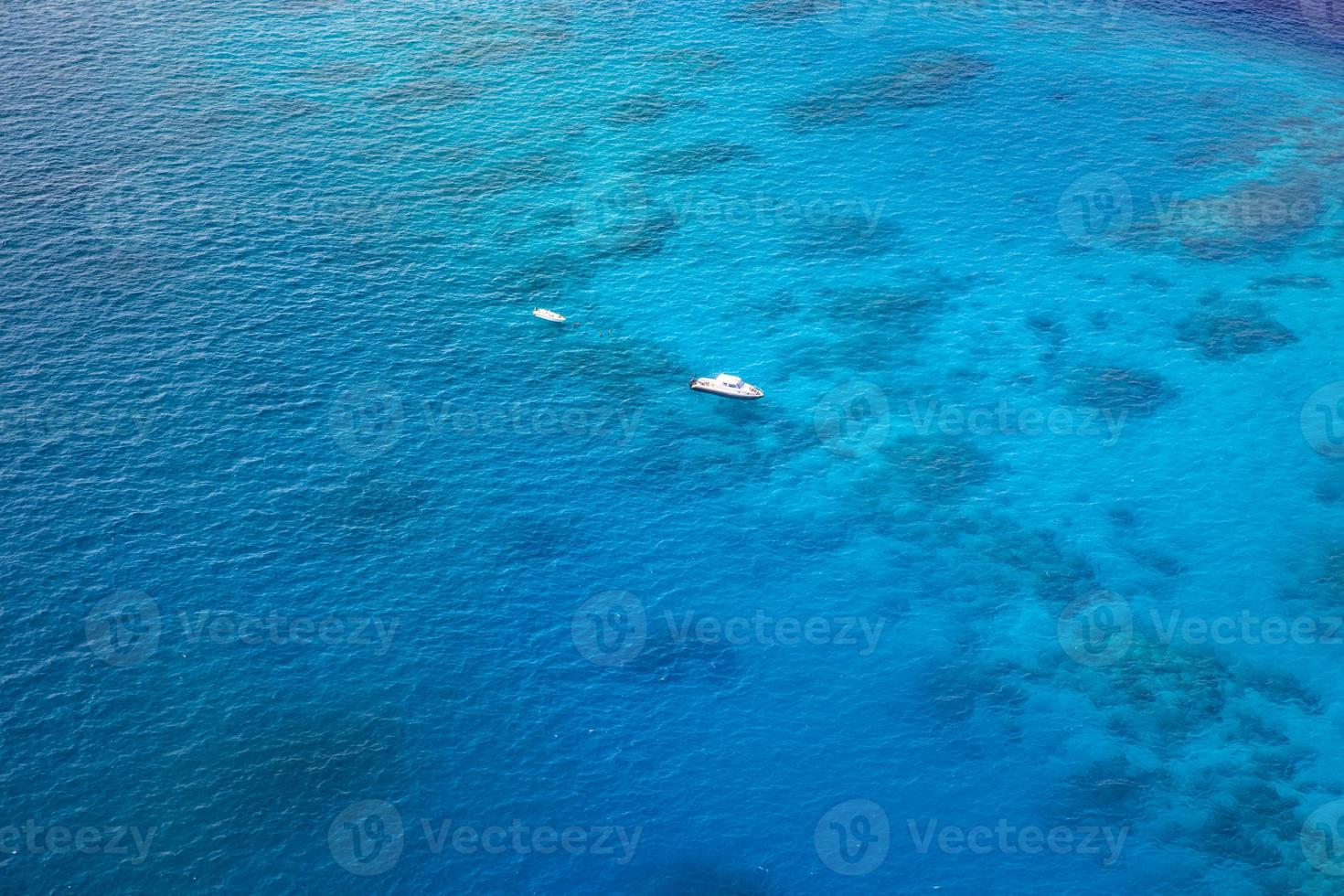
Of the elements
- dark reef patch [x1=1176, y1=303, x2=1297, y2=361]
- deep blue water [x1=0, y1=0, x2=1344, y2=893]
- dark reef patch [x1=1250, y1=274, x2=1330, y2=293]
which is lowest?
deep blue water [x1=0, y1=0, x2=1344, y2=893]

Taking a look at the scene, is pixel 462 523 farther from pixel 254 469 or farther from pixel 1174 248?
pixel 1174 248

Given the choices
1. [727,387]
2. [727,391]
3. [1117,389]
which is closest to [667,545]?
[727,391]

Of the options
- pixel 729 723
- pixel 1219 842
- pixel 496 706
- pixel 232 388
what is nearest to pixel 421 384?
pixel 232 388

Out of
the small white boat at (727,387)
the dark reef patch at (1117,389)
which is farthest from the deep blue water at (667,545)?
the small white boat at (727,387)

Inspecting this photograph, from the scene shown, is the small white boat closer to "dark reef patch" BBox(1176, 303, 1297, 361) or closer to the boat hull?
the boat hull

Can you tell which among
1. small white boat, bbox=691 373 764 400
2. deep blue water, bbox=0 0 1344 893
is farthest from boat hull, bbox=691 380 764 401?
deep blue water, bbox=0 0 1344 893

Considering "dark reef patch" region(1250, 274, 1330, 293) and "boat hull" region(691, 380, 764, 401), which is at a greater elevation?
"dark reef patch" region(1250, 274, 1330, 293)

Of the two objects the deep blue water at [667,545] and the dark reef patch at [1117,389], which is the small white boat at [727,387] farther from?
the dark reef patch at [1117,389]
